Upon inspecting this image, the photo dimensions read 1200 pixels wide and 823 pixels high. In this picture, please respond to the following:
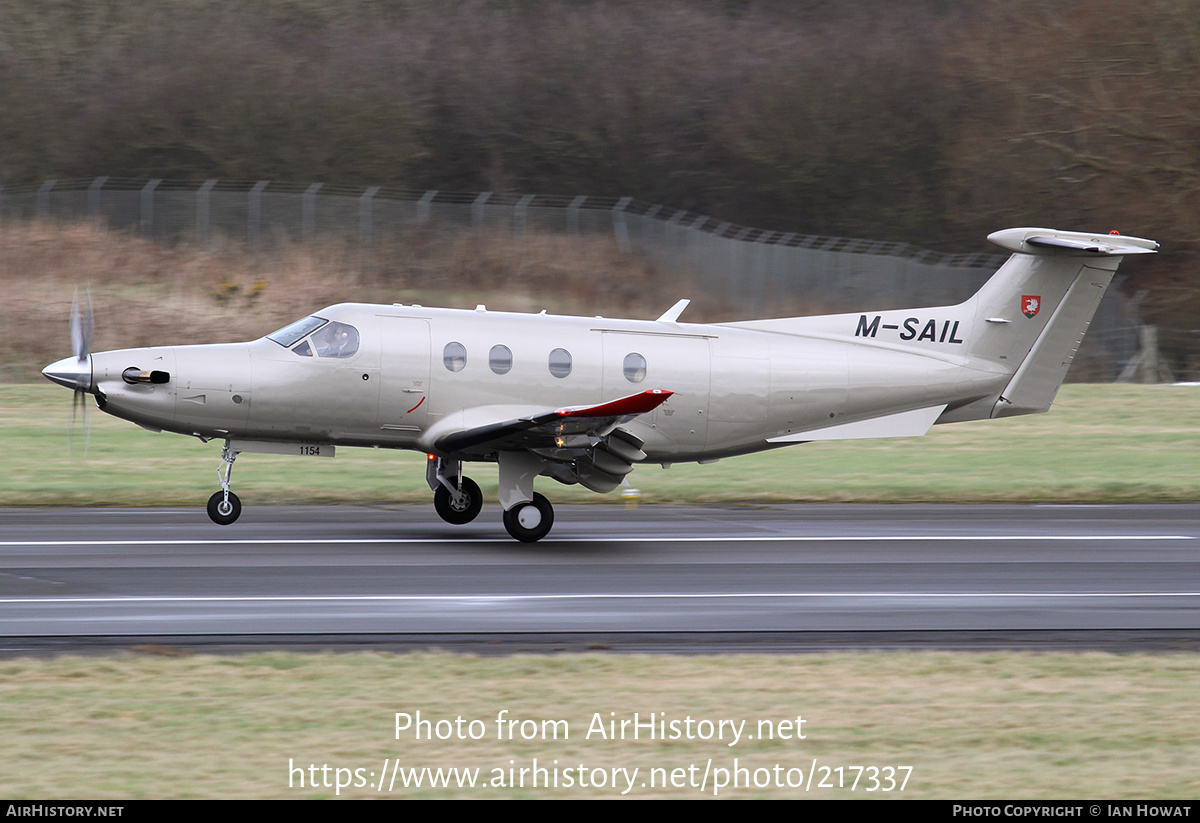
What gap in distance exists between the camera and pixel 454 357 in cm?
1603

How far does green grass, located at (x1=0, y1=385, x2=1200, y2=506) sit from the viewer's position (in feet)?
67.5

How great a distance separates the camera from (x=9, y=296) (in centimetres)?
3494

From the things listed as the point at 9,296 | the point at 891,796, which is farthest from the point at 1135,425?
the point at 9,296

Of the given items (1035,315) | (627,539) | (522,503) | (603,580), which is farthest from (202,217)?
(603,580)

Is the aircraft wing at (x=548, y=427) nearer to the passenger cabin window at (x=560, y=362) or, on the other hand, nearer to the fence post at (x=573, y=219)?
the passenger cabin window at (x=560, y=362)

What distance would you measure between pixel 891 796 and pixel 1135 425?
80.2ft

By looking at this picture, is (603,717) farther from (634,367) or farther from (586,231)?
(586,231)

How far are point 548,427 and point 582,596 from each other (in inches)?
114

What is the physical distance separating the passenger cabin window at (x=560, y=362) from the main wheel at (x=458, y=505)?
6.64ft

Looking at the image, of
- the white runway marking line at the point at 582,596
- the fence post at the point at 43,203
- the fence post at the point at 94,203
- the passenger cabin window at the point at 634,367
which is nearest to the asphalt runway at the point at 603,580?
the white runway marking line at the point at 582,596

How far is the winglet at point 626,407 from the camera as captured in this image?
546 inches

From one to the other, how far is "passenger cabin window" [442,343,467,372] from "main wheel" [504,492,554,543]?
1.81 metres

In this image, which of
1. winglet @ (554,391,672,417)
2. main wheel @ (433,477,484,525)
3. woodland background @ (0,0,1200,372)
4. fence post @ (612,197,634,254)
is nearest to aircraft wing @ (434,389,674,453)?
winglet @ (554,391,672,417)
